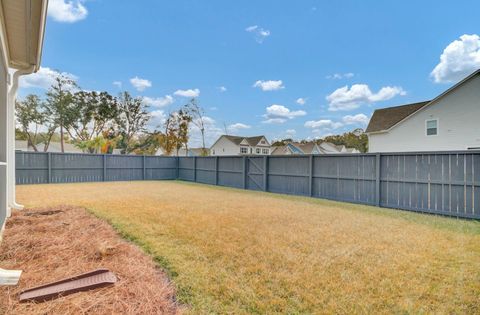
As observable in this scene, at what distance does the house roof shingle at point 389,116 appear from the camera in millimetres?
17719

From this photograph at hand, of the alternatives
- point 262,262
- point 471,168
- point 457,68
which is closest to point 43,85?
point 262,262

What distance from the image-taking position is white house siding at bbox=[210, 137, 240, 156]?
32938 mm

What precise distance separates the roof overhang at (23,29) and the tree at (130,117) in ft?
82.3

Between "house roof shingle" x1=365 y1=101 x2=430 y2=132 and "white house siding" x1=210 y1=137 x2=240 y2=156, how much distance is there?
16894mm

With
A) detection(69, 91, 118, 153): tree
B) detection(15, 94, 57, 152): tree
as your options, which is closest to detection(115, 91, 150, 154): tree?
detection(69, 91, 118, 153): tree

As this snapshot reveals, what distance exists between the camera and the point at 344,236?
12.8ft

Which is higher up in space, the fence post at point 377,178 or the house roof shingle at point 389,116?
the house roof shingle at point 389,116

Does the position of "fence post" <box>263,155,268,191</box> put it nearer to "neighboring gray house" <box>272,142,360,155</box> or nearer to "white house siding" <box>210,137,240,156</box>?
"white house siding" <box>210,137,240,156</box>

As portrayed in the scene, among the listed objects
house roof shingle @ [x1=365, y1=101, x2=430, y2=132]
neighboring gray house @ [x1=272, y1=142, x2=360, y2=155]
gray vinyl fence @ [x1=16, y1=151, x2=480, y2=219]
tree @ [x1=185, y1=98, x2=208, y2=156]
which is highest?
tree @ [x1=185, y1=98, x2=208, y2=156]

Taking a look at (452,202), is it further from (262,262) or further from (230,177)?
(230,177)

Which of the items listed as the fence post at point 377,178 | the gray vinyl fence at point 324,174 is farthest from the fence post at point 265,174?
the fence post at point 377,178

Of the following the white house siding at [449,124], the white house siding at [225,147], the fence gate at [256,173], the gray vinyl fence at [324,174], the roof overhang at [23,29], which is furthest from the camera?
the white house siding at [225,147]

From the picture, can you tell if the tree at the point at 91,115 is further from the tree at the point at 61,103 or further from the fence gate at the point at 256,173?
the fence gate at the point at 256,173

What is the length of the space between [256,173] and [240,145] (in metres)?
22.2
